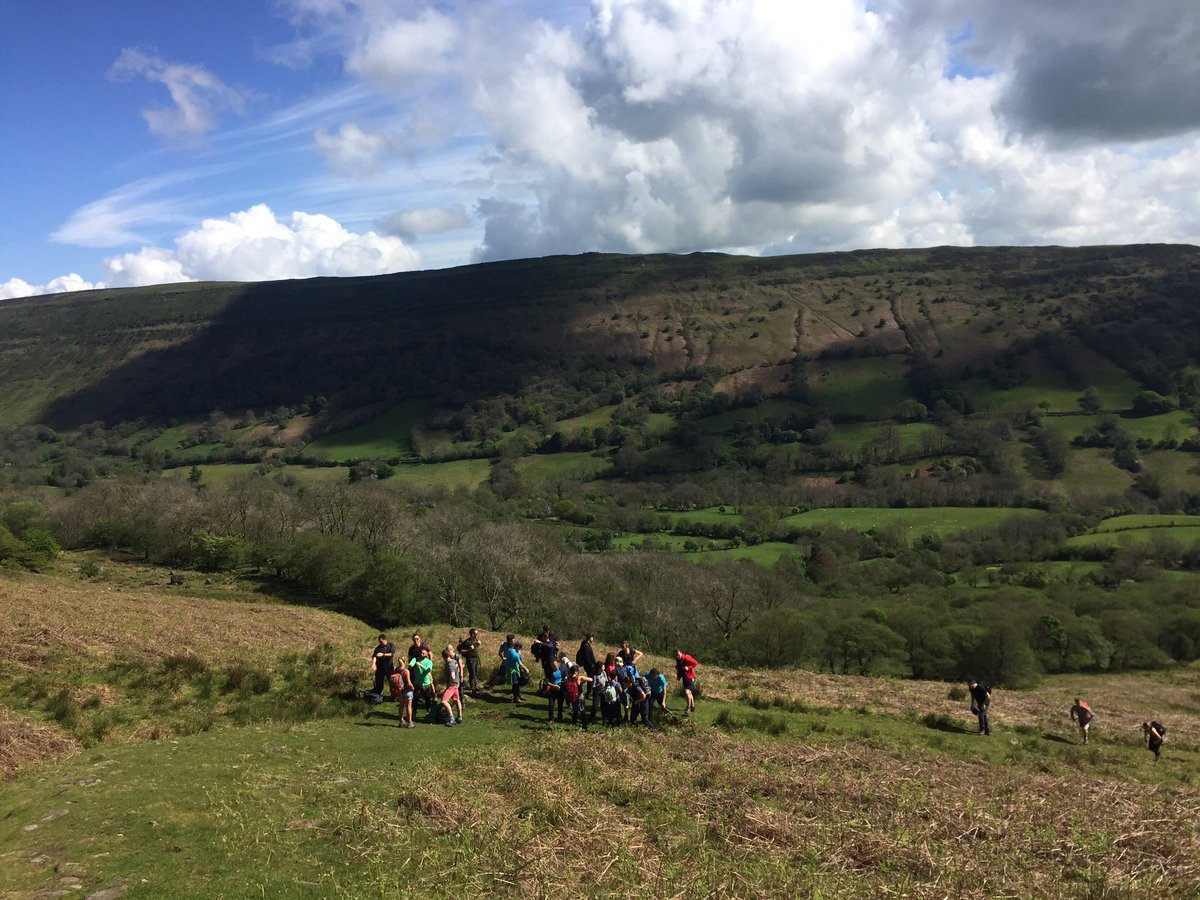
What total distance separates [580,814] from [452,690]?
783cm

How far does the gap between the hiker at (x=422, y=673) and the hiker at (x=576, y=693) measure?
3891 mm

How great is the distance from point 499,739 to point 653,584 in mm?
56431

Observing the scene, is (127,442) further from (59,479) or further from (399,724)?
(399,724)

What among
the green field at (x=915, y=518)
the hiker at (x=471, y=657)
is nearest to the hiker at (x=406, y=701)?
the hiker at (x=471, y=657)

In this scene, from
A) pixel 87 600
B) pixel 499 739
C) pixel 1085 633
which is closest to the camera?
pixel 499 739

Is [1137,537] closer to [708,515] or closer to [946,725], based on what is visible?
[708,515]

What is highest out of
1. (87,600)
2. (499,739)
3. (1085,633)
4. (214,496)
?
(214,496)

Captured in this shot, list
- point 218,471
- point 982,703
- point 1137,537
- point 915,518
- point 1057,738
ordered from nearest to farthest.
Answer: point 982,703 → point 1057,738 → point 1137,537 → point 915,518 → point 218,471

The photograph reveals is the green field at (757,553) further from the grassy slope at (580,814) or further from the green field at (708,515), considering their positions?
the grassy slope at (580,814)

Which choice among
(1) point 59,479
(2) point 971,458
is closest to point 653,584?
(2) point 971,458

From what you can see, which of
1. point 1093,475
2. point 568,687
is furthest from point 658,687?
point 1093,475

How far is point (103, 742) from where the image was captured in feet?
53.4

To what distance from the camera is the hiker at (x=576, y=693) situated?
2034 centimetres

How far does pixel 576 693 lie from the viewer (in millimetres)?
20312
